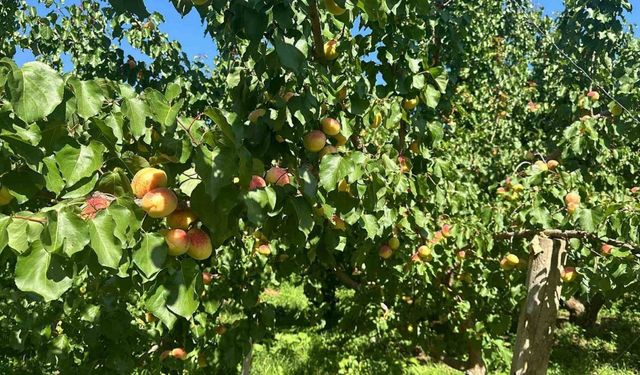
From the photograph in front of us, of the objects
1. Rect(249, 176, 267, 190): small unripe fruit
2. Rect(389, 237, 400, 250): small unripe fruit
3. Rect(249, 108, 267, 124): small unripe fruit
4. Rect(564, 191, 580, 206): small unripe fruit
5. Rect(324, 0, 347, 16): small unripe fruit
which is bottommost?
Rect(249, 176, 267, 190): small unripe fruit

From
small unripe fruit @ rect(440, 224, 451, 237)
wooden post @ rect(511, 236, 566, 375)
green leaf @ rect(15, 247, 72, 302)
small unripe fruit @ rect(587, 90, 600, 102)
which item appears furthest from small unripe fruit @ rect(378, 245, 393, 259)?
small unripe fruit @ rect(587, 90, 600, 102)

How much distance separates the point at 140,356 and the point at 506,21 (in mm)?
5244

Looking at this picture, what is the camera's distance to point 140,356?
2559mm

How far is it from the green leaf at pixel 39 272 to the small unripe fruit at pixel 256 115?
70cm

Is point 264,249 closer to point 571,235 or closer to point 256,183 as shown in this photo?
point 571,235

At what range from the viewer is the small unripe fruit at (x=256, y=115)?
1433 millimetres

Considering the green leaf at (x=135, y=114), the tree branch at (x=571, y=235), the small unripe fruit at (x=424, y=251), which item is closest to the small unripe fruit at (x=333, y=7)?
the green leaf at (x=135, y=114)

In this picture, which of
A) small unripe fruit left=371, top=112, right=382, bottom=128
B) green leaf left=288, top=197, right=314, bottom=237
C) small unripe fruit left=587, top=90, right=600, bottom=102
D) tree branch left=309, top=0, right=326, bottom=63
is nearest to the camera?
green leaf left=288, top=197, right=314, bottom=237

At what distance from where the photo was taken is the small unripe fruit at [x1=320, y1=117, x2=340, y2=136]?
5.06 ft

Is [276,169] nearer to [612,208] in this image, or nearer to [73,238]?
[73,238]

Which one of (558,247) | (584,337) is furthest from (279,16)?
(584,337)

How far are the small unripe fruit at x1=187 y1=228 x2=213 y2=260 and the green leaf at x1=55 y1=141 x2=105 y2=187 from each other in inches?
9.8

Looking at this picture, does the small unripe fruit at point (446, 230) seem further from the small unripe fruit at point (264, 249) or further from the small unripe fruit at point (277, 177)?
the small unripe fruit at point (277, 177)

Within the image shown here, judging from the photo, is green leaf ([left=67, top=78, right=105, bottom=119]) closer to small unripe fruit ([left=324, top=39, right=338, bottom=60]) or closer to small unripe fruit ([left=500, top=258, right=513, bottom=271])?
small unripe fruit ([left=324, top=39, right=338, bottom=60])
